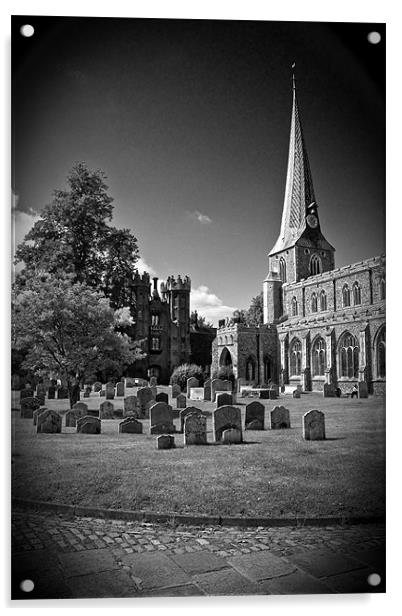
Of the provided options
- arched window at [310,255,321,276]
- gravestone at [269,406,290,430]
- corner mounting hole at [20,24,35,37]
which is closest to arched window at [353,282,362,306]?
arched window at [310,255,321,276]

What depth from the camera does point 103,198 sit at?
5.01 meters

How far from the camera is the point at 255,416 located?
22.6ft

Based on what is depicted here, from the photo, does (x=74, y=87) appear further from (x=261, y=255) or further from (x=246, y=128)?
(x=261, y=255)

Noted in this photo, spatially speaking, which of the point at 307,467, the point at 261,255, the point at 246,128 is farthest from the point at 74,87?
the point at 307,467

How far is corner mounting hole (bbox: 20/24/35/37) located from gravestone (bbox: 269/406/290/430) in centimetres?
501

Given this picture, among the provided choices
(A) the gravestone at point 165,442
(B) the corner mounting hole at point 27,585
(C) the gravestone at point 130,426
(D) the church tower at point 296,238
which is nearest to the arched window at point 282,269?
(D) the church tower at point 296,238

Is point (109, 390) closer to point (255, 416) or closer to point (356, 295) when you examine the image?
point (255, 416)

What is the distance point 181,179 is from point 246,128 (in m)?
0.90

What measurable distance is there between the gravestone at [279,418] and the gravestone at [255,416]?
0.49 feet

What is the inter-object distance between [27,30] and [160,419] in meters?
5.37

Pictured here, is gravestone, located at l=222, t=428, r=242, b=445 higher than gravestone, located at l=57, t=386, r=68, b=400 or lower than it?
lower

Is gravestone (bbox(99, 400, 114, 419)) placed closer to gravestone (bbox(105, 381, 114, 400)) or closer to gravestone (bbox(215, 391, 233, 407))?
gravestone (bbox(105, 381, 114, 400))

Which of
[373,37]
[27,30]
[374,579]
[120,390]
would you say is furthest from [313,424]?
[27,30]

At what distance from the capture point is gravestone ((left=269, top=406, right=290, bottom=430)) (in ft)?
20.5
